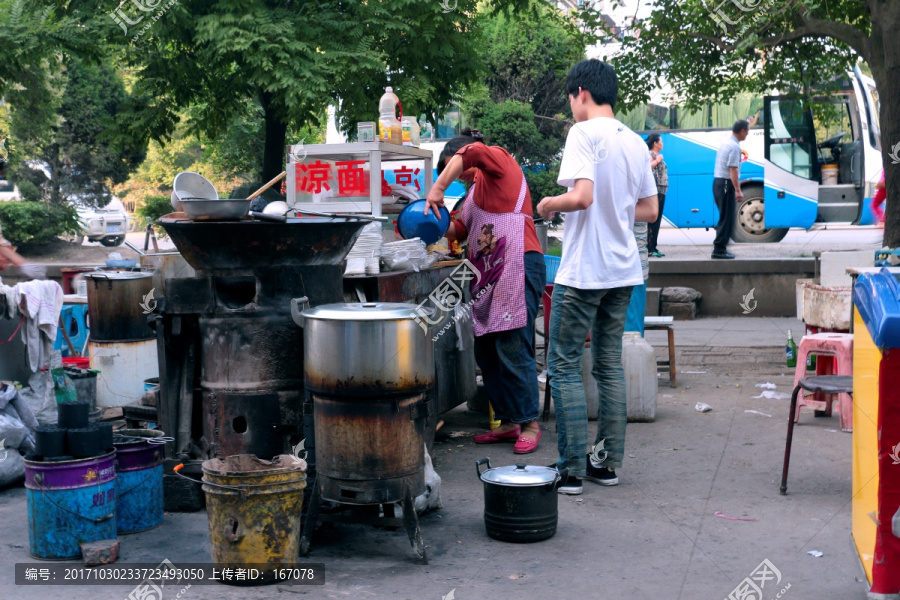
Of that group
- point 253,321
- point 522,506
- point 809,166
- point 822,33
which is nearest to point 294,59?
point 822,33

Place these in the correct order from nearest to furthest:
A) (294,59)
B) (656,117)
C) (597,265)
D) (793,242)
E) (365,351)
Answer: (365,351), (597,265), (294,59), (793,242), (656,117)

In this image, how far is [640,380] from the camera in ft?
20.6

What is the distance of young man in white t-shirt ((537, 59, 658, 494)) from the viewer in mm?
4551

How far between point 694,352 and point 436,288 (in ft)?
13.6

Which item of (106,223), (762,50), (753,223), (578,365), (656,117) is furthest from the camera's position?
(106,223)

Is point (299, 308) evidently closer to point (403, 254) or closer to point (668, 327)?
point (403, 254)

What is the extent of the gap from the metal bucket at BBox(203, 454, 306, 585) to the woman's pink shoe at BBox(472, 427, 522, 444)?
2358mm

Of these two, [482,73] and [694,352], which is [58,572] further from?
[482,73]

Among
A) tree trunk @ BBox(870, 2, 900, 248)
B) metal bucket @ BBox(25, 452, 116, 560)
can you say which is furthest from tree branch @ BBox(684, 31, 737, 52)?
metal bucket @ BBox(25, 452, 116, 560)

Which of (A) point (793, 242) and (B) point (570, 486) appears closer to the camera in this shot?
(B) point (570, 486)

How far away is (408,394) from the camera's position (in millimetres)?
3832

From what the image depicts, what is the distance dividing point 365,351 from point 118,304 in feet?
12.8

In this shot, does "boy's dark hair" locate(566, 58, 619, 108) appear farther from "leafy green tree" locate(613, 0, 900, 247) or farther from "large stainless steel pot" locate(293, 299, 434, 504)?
"leafy green tree" locate(613, 0, 900, 247)

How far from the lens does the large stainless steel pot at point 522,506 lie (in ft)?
13.0
